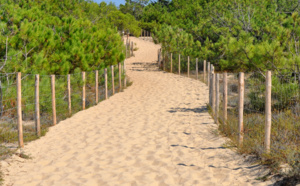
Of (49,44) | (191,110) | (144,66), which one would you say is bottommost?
(191,110)

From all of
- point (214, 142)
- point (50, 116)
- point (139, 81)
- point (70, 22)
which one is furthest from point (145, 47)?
point (214, 142)

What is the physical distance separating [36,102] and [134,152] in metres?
3.03

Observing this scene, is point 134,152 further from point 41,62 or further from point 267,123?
point 41,62

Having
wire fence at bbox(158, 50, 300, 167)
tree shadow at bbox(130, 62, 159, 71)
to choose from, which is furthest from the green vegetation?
tree shadow at bbox(130, 62, 159, 71)

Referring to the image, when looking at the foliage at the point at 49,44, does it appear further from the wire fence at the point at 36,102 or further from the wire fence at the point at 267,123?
Answer: the wire fence at the point at 267,123

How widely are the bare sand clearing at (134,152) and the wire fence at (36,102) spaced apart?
40cm

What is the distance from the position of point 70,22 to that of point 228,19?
402 inches

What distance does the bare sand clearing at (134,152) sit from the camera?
636cm

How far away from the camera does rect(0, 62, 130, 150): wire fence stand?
937 cm

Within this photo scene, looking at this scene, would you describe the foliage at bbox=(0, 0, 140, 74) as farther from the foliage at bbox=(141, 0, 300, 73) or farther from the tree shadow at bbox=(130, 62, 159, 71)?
the tree shadow at bbox=(130, 62, 159, 71)

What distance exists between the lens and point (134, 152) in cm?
808

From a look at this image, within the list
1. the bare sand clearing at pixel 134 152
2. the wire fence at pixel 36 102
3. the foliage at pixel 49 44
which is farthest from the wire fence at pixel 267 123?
the foliage at pixel 49 44

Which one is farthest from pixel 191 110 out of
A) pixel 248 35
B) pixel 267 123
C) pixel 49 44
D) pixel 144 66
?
pixel 144 66

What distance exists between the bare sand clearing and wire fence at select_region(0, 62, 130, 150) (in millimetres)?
404
